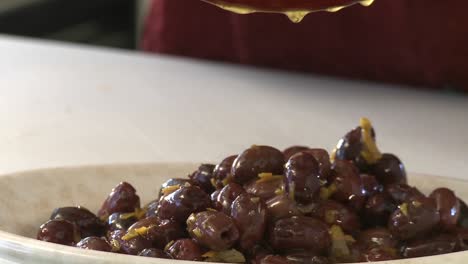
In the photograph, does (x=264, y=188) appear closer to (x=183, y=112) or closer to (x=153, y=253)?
(x=153, y=253)

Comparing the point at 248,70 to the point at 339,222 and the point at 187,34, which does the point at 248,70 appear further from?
the point at 339,222

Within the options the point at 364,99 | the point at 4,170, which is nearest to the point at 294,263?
the point at 4,170

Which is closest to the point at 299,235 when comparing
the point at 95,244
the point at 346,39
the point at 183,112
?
the point at 95,244

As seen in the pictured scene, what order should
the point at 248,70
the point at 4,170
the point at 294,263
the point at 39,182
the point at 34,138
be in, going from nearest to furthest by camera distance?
the point at 294,263
the point at 39,182
the point at 4,170
the point at 34,138
the point at 248,70

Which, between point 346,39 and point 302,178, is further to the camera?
point 346,39

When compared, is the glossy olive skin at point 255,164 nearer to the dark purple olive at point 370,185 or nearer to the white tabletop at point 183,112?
the dark purple olive at point 370,185

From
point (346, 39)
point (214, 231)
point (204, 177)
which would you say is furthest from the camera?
point (346, 39)

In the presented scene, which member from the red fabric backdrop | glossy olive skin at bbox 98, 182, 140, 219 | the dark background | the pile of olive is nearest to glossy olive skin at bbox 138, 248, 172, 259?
the pile of olive

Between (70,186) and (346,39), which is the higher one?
(346,39)

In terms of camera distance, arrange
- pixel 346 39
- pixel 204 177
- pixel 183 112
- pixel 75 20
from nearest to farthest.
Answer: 1. pixel 204 177
2. pixel 183 112
3. pixel 346 39
4. pixel 75 20
